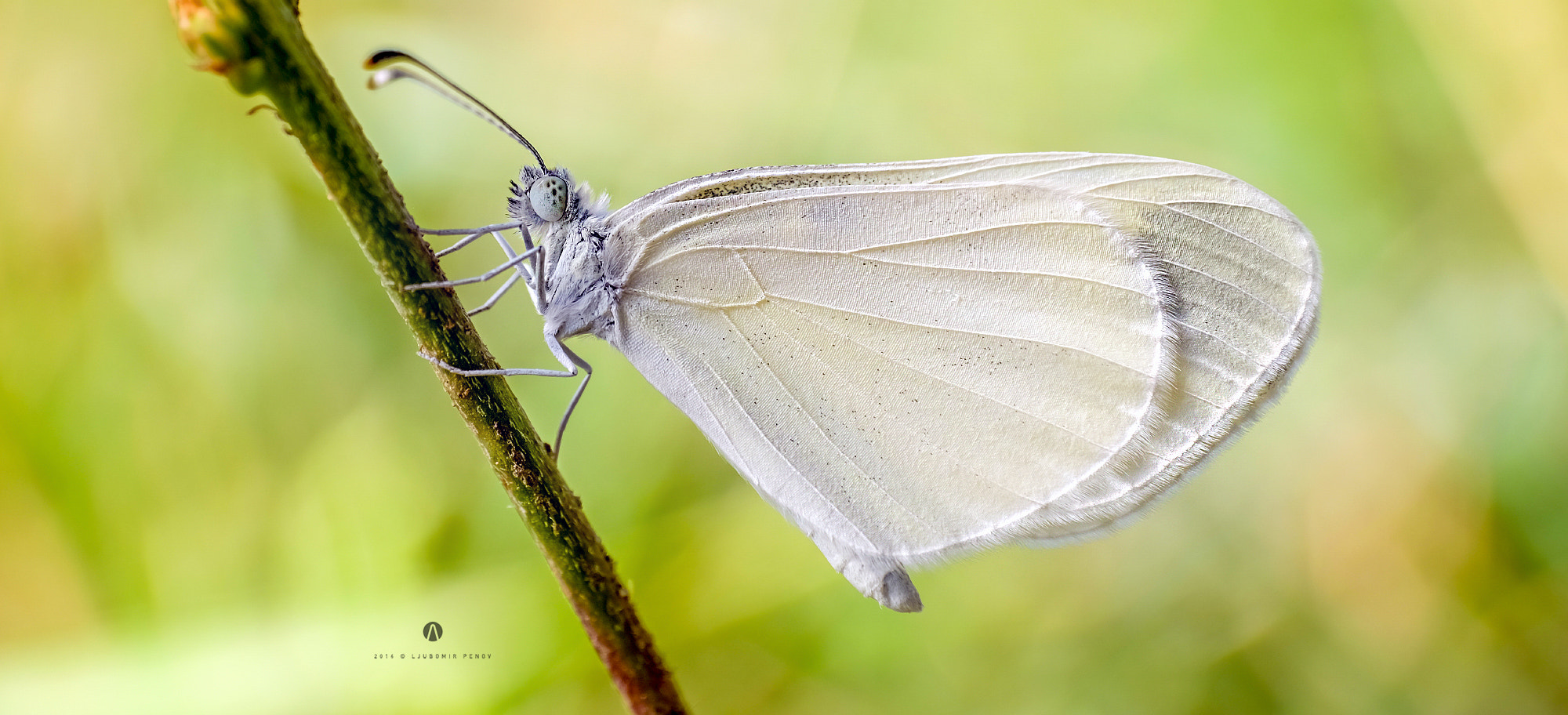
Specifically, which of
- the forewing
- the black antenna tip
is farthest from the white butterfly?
the black antenna tip

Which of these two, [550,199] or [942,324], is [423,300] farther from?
[942,324]

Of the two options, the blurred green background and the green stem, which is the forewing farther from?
the blurred green background

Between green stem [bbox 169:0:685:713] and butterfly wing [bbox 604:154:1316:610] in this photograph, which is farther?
butterfly wing [bbox 604:154:1316:610]

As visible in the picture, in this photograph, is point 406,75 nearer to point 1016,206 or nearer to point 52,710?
point 1016,206

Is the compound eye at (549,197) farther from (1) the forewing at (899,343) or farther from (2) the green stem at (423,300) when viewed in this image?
(2) the green stem at (423,300)

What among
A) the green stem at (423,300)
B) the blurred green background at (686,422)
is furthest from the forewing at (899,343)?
the blurred green background at (686,422)

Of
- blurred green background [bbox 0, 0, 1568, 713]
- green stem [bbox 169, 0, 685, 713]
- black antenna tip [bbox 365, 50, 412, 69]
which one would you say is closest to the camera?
green stem [bbox 169, 0, 685, 713]
